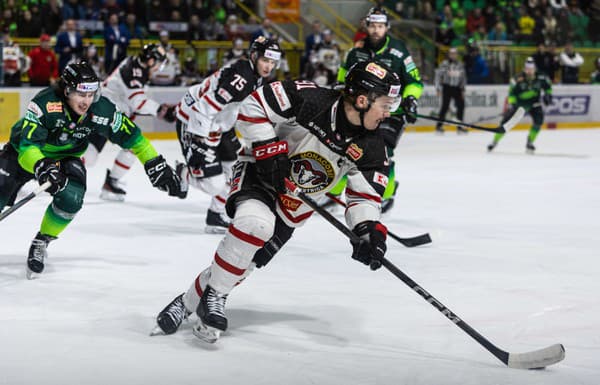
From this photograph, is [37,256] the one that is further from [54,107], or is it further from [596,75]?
[596,75]

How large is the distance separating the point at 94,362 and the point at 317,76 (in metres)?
12.0

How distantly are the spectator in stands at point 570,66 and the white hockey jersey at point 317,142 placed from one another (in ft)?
48.2

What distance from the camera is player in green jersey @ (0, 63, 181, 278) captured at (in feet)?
15.5

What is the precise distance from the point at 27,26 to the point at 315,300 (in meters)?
10.8

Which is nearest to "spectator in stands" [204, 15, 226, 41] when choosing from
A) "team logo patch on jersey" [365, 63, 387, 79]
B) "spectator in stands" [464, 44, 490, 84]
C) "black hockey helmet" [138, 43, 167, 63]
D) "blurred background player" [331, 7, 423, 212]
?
"spectator in stands" [464, 44, 490, 84]

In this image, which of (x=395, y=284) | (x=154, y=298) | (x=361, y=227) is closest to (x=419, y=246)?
(x=395, y=284)

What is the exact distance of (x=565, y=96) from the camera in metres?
17.1

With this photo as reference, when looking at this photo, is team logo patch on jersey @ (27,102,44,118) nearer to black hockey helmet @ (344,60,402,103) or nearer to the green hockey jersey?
the green hockey jersey

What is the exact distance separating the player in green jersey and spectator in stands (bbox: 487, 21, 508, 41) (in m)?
14.4

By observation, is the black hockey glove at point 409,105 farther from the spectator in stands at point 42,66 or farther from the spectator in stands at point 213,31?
the spectator in stands at point 213,31

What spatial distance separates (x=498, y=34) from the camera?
60.7ft

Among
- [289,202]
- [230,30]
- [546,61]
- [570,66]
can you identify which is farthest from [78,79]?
[570,66]

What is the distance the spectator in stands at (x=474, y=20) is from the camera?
18.7 meters

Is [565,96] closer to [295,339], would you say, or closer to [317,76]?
[317,76]
